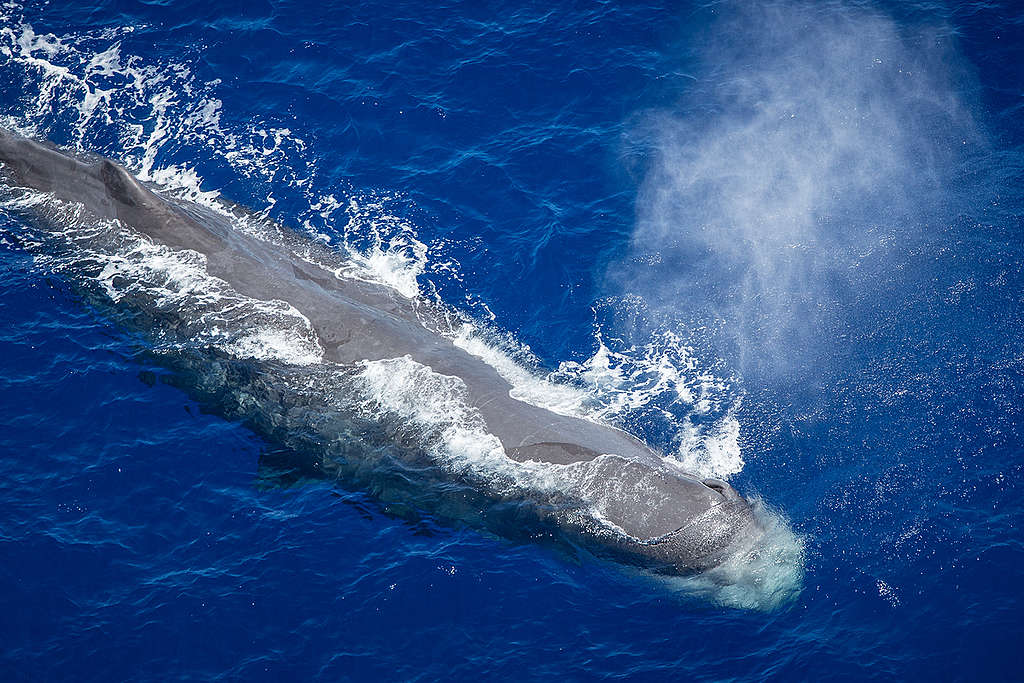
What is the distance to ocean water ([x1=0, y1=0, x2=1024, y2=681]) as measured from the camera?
75.1 feet

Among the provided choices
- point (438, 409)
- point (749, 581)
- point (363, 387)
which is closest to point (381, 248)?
point (363, 387)

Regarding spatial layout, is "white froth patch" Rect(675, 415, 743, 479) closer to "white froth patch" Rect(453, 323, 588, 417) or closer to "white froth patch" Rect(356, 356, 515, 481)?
"white froth patch" Rect(453, 323, 588, 417)

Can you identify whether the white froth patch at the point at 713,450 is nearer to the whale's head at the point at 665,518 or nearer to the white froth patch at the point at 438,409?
the whale's head at the point at 665,518

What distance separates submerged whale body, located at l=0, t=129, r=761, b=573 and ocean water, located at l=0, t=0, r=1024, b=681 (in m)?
0.50

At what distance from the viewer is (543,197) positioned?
1356 inches

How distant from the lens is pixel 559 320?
3062 cm

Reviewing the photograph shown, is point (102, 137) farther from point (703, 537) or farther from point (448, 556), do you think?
point (703, 537)

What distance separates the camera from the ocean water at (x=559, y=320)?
22891 mm

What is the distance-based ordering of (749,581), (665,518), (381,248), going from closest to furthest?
(749,581)
(665,518)
(381,248)

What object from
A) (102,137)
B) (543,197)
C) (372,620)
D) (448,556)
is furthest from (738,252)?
(102,137)

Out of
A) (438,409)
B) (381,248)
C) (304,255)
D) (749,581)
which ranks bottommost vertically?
(749,581)

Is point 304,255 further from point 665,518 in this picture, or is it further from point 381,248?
point 665,518

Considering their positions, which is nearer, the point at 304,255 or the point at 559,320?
the point at 559,320

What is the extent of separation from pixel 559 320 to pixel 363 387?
7757 mm
